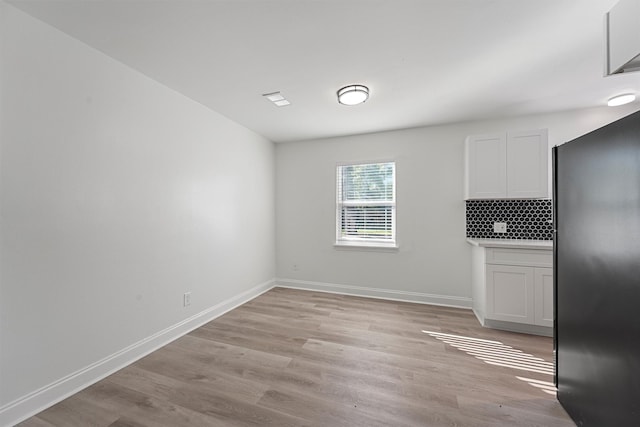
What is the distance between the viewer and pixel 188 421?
151cm

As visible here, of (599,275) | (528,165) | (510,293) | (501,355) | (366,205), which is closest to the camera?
(599,275)

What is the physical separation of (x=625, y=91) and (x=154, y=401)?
4.96m

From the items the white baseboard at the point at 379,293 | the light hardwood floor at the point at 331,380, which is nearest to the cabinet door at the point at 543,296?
the light hardwood floor at the point at 331,380

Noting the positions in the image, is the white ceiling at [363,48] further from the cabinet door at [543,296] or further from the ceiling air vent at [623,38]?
the cabinet door at [543,296]

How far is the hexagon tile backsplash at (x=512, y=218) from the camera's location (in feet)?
10.0

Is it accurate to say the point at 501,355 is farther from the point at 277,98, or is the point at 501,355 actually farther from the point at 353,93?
the point at 277,98

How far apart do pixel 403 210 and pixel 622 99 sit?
2.50 m

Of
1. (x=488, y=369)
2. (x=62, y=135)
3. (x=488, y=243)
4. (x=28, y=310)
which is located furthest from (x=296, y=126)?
(x=488, y=369)

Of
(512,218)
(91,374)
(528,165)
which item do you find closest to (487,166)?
(528,165)

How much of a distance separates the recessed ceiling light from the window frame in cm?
145

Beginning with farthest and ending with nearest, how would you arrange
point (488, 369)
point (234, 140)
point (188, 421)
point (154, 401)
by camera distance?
point (234, 140) < point (488, 369) < point (154, 401) < point (188, 421)

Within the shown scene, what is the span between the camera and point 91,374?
72.2 inches

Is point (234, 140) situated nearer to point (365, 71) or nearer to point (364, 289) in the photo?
point (365, 71)

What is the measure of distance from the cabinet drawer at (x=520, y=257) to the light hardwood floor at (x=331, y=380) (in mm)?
754
